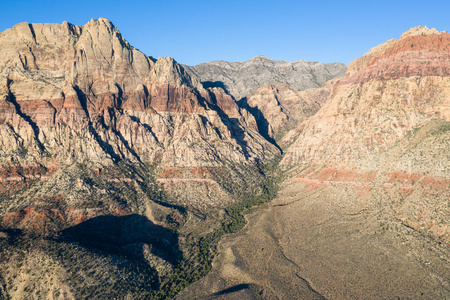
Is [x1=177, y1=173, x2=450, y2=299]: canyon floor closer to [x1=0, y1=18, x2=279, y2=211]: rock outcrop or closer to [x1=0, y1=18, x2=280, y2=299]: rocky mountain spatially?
[x1=0, y1=18, x2=280, y2=299]: rocky mountain

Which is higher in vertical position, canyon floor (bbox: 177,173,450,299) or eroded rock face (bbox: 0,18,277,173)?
eroded rock face (bbox: 0,18,277,173)

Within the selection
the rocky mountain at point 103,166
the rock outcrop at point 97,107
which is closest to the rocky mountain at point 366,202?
the rocky mountain at point 103,166

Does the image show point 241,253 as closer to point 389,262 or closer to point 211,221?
point 211,221

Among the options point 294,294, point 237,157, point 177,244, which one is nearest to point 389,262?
point 294,294

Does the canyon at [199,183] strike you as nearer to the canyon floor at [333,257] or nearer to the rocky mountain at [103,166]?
the canyon floor at [333,257]

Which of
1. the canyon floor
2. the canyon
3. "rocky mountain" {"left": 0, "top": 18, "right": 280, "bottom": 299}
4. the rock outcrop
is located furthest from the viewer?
the rock outcrop

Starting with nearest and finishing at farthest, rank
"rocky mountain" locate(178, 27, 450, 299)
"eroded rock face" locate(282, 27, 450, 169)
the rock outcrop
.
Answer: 1. "rocky mountain" locate(178, 27, 450, 299)
2. "eroded rock face" locate(282, 27, 450, 169)
3. the rock outcrop

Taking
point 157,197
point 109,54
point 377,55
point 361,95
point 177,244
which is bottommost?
point 177,244

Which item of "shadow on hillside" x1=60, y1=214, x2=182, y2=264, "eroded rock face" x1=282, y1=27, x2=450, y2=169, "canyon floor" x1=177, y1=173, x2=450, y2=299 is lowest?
"canyon floor" x1=177, y1=173, x2=450, y2=299

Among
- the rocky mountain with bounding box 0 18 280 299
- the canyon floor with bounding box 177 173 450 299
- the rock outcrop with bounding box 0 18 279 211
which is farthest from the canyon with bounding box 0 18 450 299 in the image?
the rock outcrop with bounding box 0 18 279 211
